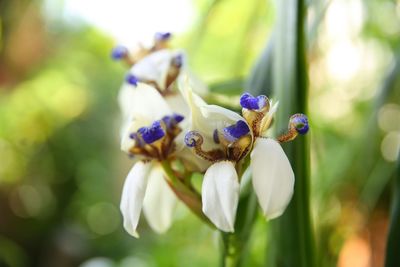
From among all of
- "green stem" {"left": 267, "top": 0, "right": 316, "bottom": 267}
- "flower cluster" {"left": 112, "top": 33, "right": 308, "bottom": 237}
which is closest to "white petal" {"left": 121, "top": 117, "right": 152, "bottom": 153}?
"flower cluster" {"left": 112, "top": 33, "right": 308, "bottom": 237}

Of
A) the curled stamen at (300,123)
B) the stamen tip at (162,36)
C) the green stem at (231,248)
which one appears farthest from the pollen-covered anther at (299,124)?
the stamen tip at (162,36)

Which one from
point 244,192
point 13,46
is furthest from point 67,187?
point 244,192

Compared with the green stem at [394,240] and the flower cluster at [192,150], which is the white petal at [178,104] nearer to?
the flower cluster at [192,150]

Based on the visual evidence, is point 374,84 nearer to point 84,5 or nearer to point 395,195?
point 395,195

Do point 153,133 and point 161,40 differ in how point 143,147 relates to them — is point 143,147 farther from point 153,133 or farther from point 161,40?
point 161,40

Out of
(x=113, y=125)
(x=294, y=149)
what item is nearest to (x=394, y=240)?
(x=294, y=149)

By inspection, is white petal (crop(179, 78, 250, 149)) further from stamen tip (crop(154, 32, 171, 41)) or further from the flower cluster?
stamen tip (crop(154, 32, 171, 41))
